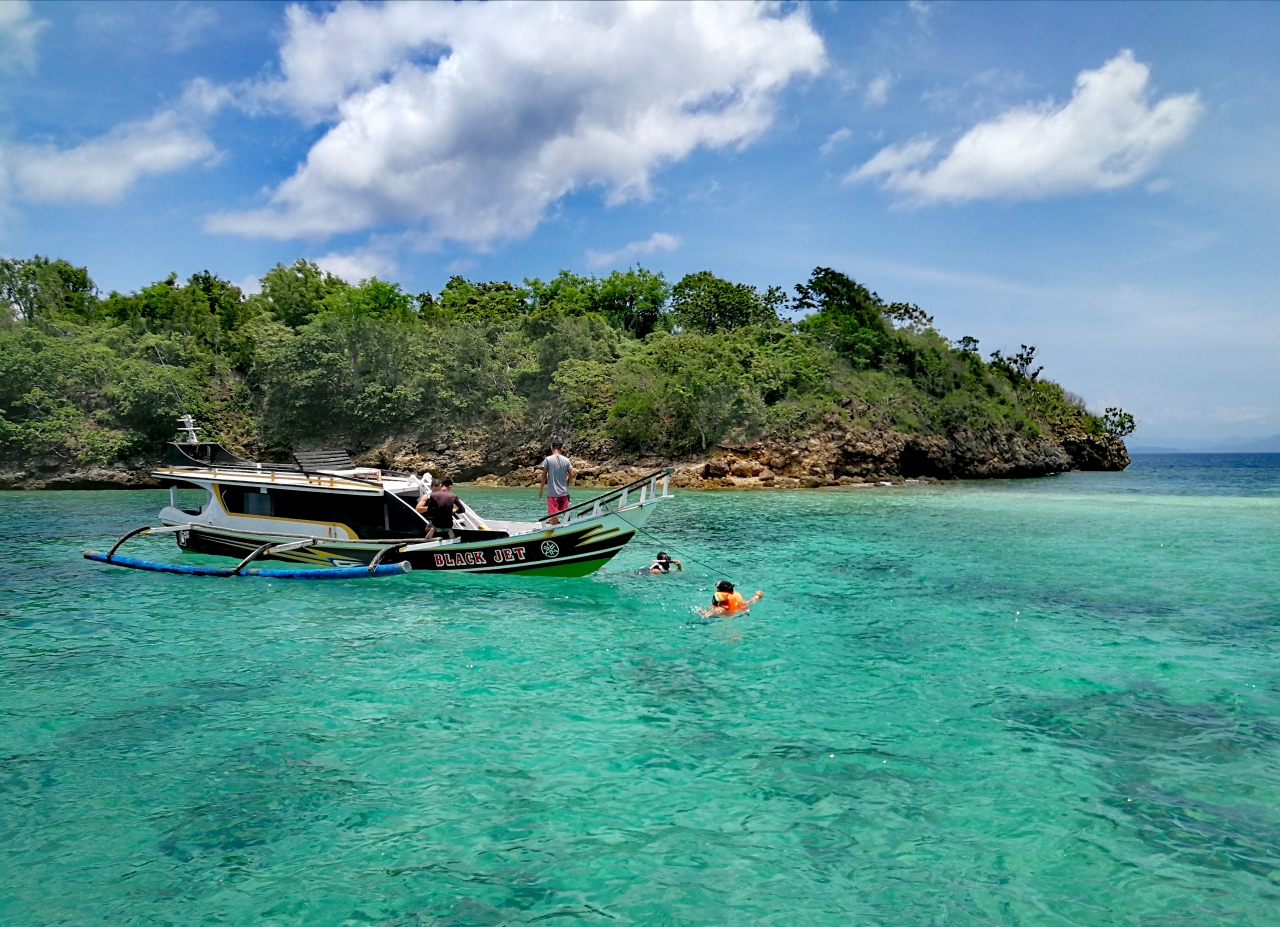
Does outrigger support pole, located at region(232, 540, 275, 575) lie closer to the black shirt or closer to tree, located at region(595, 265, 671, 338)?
the black shirt

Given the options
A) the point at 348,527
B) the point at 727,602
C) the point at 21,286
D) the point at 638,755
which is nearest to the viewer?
the point at 638,755

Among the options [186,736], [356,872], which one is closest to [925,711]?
[356,872]

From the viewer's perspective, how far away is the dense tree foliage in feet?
148

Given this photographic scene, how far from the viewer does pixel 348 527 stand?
1638cm

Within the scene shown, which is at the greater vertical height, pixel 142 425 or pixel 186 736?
pixel 142 425

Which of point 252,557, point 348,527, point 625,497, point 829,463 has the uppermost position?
point 829,463

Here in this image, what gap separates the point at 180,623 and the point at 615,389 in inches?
1415

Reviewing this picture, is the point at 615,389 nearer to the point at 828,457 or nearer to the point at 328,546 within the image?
the point at 828,457

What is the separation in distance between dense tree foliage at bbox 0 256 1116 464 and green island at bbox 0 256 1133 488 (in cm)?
14

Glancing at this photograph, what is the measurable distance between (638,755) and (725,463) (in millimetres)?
34421

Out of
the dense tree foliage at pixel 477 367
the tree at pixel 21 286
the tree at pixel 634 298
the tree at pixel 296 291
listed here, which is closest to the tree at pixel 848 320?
the dense tree foliage at pixel 477 367

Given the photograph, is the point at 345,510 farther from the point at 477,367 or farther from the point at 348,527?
the point at 477,367

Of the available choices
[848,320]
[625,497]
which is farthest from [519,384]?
[625,497]

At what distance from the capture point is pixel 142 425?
47031 mm
